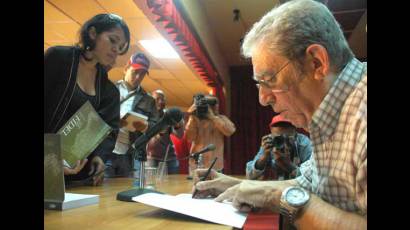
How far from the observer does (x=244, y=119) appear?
7.22 metres

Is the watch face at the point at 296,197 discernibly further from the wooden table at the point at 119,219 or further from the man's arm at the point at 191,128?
the man's arm at the point at 191,128

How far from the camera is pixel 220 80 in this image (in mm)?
5820

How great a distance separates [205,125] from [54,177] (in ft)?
6.54

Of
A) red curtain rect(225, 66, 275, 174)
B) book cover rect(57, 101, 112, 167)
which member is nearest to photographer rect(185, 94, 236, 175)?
book cover rect(57, 101, 112, 167)

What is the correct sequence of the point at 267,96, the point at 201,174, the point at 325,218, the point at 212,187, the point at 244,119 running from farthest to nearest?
the point at 244,119, the point at 201,174, the point at 212,187, the point at 267,96, the point at 325,218

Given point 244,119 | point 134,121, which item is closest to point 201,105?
point 134,121

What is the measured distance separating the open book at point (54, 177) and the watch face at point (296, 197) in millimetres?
499

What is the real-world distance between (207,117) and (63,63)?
1541 mm

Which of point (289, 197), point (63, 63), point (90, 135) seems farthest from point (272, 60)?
point (63, 63)

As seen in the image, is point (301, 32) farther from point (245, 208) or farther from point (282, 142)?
point (282, 142)

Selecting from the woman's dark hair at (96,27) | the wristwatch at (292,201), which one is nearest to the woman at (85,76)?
the woman's dark hair at (96,27)

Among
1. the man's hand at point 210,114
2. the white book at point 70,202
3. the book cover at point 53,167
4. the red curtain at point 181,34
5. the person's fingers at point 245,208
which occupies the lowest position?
the person's fingers at point 245,208

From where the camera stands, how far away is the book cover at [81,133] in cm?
102

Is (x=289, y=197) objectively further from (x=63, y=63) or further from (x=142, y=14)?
(x=142, y=14)
